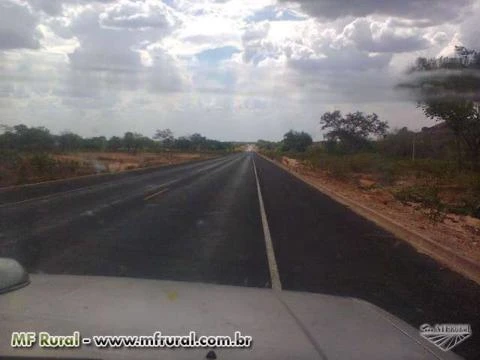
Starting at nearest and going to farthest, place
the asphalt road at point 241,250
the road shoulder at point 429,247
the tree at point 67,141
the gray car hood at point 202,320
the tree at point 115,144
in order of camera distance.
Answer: the gray car hood at point 202,320 → the asphalt road at point 241,250 → the road shoulder at point 429,247 → the tree at point 67,141 → the tree at point 115,144

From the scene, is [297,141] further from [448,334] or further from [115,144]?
[448,334]

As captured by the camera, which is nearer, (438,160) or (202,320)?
(202,320)

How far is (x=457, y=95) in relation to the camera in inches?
540

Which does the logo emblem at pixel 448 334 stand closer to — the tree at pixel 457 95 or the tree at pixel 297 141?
the tree at pixel 457 95

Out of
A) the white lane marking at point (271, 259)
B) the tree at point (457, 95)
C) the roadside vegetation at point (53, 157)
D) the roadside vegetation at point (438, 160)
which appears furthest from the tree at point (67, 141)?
the white lane marking at point (271, 259)

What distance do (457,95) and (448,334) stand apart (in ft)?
29.5

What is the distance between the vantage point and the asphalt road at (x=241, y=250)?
8.67m

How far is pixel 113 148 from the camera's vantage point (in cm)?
13338

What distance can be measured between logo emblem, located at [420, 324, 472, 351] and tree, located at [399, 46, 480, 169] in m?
7.20

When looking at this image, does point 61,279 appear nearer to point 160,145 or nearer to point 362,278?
point 362,278

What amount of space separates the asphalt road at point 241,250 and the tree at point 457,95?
3.23m

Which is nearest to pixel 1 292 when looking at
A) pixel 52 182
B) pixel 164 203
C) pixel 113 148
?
pixel 164 203

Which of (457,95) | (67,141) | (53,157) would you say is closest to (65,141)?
(67,141)

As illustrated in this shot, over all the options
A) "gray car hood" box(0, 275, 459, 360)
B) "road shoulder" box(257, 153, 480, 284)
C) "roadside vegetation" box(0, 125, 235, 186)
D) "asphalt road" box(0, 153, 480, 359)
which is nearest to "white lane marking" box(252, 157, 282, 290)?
"asphalt road" box(0, 153, 480, 359)
